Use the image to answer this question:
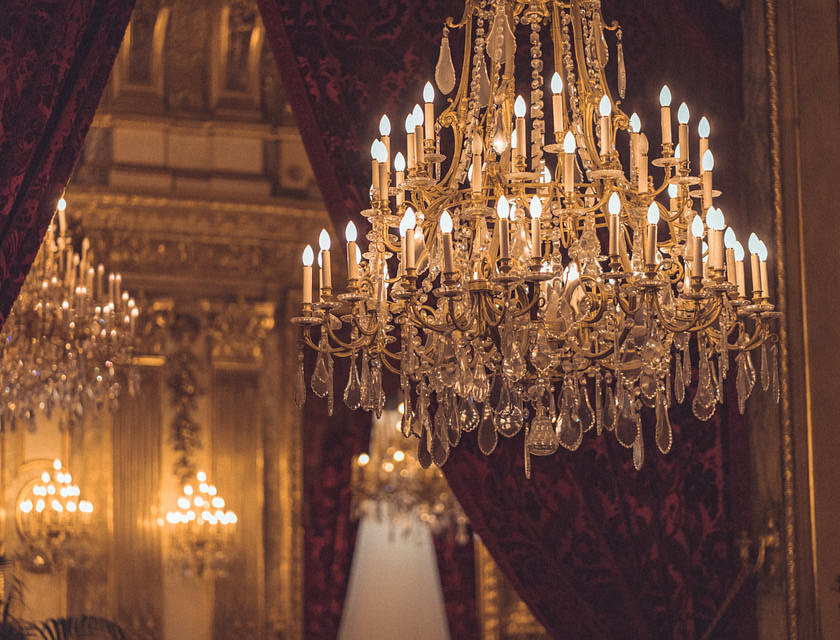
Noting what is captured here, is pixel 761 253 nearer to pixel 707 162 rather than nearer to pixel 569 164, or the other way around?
pixel 707 162

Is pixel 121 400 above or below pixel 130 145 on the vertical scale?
below

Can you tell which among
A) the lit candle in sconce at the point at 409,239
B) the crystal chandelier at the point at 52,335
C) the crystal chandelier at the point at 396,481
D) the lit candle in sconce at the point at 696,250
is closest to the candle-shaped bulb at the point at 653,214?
the lit candle in sconce at the point at 696,250

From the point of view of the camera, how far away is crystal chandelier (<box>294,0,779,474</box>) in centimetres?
306

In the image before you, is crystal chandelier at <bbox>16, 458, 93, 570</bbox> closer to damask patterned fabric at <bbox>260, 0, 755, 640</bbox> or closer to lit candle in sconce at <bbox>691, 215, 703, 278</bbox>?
damask patterned fabric at <bbox>260, 0, 755, 640</bbox>

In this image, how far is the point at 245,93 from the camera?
8.83 meters

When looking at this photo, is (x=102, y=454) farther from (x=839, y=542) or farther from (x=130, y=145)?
(x=839, y=542)

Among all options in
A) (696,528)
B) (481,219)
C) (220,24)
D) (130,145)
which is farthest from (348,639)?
(481,219)

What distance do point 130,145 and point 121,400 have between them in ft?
5.50

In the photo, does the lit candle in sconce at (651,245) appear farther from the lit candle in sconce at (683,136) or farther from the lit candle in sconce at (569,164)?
the lit candle in sconce at (683,136)

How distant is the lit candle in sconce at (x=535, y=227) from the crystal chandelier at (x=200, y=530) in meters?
5.91

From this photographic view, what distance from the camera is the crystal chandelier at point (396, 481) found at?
376 inches

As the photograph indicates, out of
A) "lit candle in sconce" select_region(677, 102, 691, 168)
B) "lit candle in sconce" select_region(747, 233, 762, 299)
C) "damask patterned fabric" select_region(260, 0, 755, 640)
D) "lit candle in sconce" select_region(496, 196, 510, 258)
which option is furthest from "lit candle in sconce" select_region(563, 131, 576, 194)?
"damask patterned fabric" select_region(260, 0, 755, 640)

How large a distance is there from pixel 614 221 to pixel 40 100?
1.95m

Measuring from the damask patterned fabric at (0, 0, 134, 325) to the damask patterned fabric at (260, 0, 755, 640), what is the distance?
60cm
